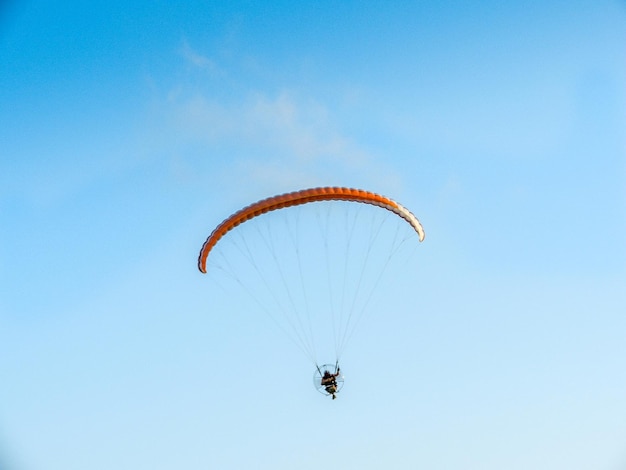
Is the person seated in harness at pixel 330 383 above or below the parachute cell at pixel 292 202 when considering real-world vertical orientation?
below

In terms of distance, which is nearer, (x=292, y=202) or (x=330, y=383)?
(x=292, y=202)

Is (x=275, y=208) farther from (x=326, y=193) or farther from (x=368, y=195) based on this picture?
(x=368, y=195)

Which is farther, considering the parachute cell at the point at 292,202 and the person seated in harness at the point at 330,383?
the person seated in harness at the point at 330,383

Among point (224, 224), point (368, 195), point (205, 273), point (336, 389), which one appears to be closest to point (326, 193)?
point (368, 195)

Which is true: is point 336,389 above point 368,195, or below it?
below

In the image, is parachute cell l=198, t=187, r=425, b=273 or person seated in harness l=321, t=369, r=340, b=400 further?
person seated in harness l=321, t=369, r=340, b=400

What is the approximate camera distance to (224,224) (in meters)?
24.0

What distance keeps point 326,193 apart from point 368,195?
77.4 inches

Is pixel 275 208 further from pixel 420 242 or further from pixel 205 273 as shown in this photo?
pixel 420 242

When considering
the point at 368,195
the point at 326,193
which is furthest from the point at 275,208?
the point at 368,195

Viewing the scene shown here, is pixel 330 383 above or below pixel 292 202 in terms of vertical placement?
below

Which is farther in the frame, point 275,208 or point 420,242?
point 420,242

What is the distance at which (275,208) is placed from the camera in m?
23.4

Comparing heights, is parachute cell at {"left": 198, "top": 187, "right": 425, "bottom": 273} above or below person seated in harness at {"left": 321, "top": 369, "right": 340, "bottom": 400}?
above
